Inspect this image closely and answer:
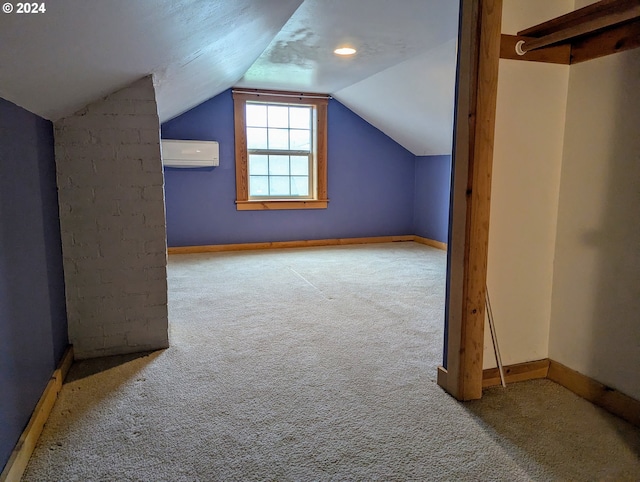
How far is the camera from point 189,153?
5141 mm

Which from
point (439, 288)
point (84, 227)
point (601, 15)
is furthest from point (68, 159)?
point (439, 288)

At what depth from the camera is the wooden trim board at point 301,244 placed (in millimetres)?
5488

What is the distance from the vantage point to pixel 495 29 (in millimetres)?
1761

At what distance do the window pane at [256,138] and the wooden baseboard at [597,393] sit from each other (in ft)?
14.6

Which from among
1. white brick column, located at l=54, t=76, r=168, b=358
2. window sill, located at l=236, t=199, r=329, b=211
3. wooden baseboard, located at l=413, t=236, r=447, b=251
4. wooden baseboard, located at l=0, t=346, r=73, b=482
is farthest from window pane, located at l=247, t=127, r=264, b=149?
wooden baseboard, located at l=0, t=346, r=73, b=482

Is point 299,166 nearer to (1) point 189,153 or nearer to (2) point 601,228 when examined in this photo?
(1) point 189,153

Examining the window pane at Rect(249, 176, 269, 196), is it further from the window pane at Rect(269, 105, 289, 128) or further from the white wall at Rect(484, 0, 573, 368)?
the white wall at Rect(484, 0, 573, 368)

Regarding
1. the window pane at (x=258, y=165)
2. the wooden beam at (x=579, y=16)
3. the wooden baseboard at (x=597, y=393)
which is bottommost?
the wooden baseboard at (x=597, y=393)

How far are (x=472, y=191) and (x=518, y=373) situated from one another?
974 millimetres

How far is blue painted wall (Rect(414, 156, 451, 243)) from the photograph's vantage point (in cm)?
571

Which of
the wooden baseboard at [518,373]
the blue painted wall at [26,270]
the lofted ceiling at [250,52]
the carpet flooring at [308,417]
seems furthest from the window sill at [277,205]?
the wooden baseboard at [518,373]

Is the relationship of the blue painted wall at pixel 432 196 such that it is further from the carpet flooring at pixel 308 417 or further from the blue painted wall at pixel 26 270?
the blue painted wall at pixel 26 270

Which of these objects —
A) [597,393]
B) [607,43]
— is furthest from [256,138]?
[597,393]

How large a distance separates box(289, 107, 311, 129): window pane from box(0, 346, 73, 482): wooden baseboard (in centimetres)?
434
